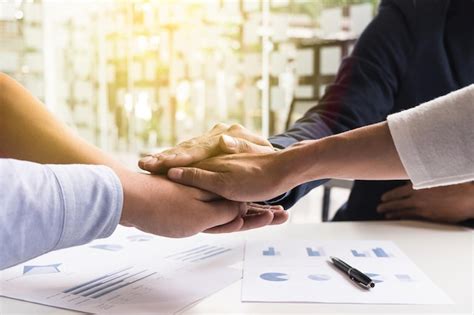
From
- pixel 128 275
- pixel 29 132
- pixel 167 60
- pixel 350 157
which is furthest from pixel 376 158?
pixel 167 60

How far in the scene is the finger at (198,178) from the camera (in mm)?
797

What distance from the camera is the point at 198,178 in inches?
31.9

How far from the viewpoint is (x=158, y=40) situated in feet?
12.1

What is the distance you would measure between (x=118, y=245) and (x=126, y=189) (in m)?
0.25

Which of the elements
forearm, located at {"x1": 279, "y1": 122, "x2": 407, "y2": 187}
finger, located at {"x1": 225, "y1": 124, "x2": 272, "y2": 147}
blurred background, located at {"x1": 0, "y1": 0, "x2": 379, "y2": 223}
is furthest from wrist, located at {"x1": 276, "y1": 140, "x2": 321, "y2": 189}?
blurred background, located at {"x1": 0, "y1": 0, "x2": 379, "y2": 223}

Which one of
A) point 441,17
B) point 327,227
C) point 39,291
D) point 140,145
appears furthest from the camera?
point 140,145

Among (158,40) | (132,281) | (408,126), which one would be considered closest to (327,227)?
(408,126)

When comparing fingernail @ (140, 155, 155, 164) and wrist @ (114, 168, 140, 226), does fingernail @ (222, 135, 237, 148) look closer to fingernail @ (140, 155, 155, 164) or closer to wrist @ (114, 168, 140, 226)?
fingernail @ (140, 155, 155, 164)

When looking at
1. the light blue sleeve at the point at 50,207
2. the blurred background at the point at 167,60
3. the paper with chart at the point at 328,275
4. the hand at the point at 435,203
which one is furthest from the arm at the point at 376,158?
the blurred background at the point at 167,60

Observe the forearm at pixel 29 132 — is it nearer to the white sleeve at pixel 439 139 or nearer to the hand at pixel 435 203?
the white sleeve at pixel 439 139

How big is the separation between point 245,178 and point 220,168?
0.07 m

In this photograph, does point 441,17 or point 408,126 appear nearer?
point 408,126

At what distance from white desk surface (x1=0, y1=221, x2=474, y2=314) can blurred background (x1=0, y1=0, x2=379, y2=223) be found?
241 cm

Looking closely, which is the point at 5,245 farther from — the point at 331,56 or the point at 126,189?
the point at 331,56
